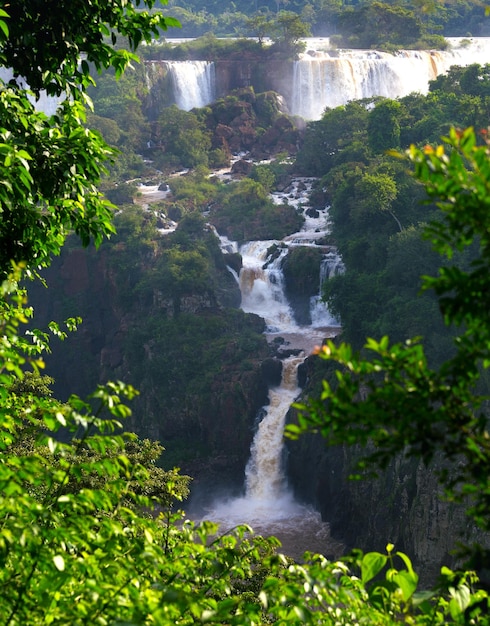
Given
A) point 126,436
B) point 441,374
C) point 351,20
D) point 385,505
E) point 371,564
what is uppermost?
point 351,20

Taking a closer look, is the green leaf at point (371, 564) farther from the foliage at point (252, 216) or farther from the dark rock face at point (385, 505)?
the foliage at point (252, 216)

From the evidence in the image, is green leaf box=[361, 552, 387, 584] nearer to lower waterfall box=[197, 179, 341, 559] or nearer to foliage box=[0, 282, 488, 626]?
foliage box=[0, 282, 488, 626]

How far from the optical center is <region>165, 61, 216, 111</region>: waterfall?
58188 millimetres

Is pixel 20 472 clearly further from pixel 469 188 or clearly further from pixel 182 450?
pixel 182 450

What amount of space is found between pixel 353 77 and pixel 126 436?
5606 centimetres

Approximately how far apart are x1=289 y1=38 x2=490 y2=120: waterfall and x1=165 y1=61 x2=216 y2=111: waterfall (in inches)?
226

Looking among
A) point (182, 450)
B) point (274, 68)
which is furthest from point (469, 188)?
point (274, 68)

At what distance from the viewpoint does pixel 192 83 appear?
58.4 meters

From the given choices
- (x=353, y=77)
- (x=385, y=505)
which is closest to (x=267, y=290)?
(x=385, y=505)

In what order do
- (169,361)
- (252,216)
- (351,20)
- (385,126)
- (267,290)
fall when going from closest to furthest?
1. (169,361)
2. (267,290)
3. (385,126)
4. (252,216)
5. (351,20)

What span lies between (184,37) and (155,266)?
52272 mm

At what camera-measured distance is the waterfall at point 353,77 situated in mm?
57250

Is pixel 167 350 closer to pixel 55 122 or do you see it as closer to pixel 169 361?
pixel 169 361

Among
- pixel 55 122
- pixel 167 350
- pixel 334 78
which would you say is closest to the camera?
pixel 55 122
